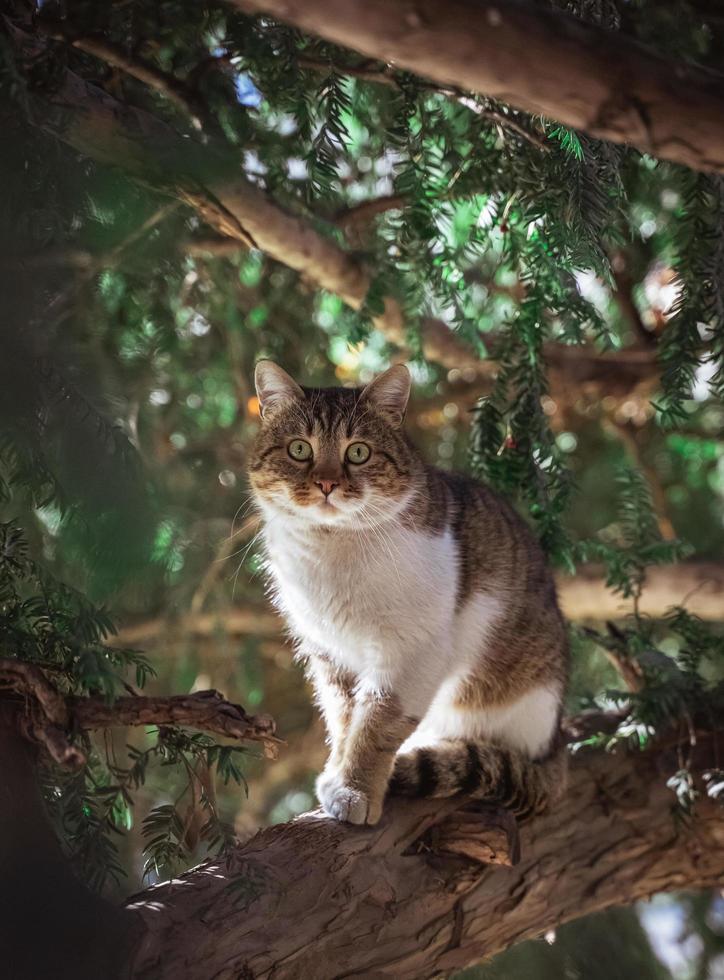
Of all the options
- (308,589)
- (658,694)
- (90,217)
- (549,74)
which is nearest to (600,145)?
(549,74)

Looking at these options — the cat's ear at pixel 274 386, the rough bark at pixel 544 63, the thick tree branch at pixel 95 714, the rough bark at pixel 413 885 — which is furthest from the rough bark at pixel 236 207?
the rough bark at pixel 413 885

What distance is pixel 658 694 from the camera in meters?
3.11

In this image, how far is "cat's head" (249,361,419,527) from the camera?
2801mm

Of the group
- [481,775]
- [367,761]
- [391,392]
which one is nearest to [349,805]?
[367,761]

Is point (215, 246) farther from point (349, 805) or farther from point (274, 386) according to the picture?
point (349, 805)

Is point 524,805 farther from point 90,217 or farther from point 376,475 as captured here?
point 90,217

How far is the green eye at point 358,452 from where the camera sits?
2934 mm

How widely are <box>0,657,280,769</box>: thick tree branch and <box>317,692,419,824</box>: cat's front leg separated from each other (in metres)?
0.59

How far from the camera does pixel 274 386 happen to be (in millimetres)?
3043

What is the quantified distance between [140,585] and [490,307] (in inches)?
126

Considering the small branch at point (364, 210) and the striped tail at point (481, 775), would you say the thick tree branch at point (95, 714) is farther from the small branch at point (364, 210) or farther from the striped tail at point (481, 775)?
the small branch at point (364, 210)

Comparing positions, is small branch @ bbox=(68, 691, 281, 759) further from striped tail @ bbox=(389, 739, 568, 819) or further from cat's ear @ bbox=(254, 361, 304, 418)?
cat's ear @ bbox=(254, 361, 304, 418)

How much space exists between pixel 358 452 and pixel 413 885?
1.25 meters

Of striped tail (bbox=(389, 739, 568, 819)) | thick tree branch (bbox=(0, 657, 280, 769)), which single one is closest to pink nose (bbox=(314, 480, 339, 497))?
striped tail (bbox=(389, 739, 568, 819))
